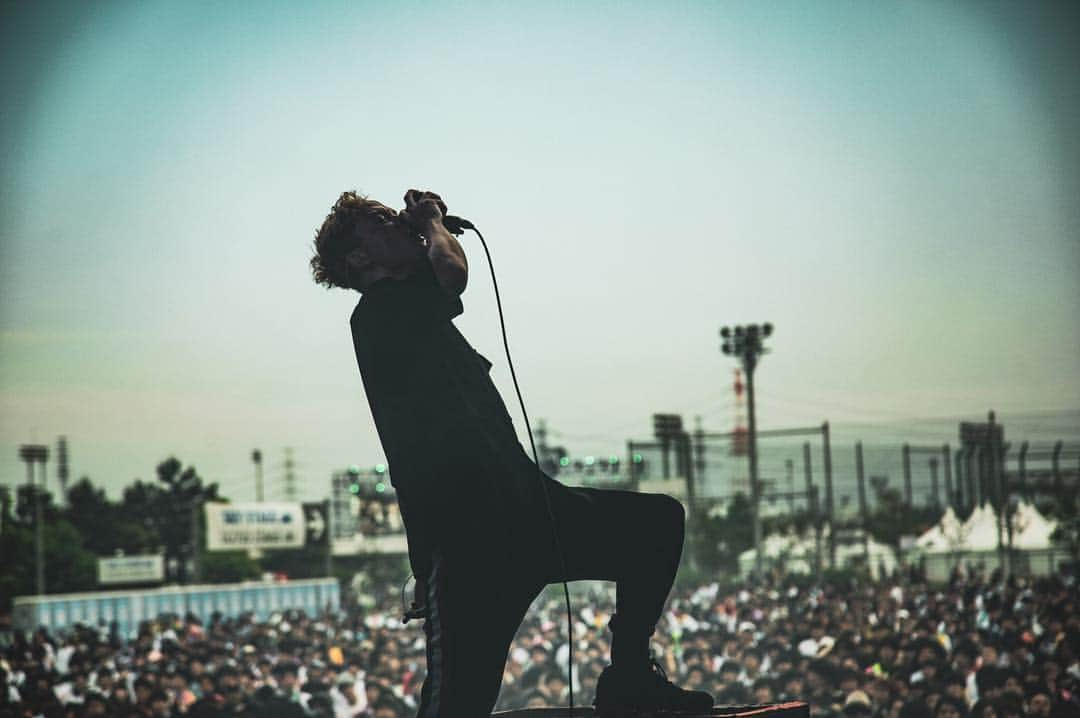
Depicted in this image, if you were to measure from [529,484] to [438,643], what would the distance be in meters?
0.38

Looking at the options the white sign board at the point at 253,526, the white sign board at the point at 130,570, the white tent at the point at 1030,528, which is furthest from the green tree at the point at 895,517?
the white sign board at the point at 130,570

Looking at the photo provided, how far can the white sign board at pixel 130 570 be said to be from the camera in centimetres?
3669

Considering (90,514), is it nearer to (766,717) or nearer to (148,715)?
(148,715)

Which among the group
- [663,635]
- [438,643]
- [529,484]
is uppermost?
[529,484]

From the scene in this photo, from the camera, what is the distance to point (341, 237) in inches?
111

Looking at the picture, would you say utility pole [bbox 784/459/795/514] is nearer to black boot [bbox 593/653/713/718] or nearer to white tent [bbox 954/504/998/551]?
white tent [bbox 954/504/998/551]

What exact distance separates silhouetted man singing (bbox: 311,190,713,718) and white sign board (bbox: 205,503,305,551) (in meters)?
35.1

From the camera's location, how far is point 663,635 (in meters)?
12.2

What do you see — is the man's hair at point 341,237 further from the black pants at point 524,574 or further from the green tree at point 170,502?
the green tree at point 170,502

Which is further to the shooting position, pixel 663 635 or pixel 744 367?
pixel 744 367

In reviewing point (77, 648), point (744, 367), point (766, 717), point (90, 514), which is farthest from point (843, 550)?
point (90, 514)

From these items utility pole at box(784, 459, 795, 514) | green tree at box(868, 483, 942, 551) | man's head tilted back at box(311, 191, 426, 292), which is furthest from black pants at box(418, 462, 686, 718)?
utility pole at box(784, 459, 795, 514)

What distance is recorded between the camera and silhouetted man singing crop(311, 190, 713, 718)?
2.62 metres

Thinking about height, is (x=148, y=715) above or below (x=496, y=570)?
below
